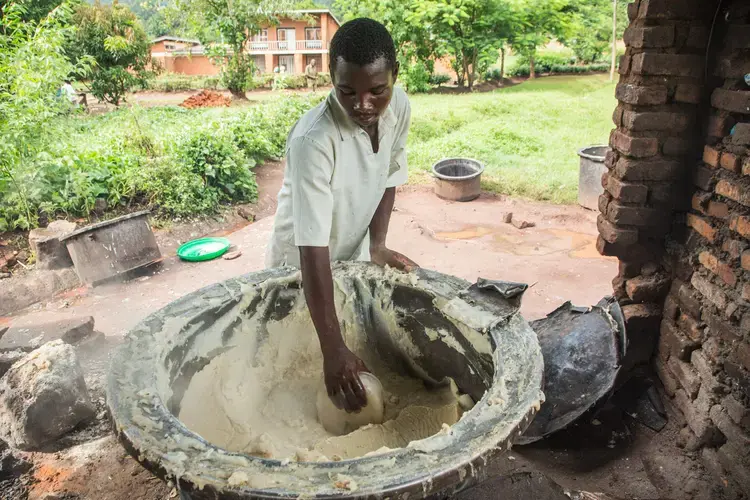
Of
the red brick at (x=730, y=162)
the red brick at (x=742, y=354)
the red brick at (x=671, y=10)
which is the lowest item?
the red brick at (x=742, y=354)

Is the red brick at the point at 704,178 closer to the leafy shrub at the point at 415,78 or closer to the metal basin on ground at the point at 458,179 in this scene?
the metal basin on ground at the point at 458,179

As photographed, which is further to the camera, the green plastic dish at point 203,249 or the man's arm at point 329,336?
the green plastic dish at point 203,249

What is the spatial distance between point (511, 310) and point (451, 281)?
0.27 meters

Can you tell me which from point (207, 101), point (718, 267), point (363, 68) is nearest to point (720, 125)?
point (718, 267)

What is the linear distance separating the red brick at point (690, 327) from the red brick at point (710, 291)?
15 cm

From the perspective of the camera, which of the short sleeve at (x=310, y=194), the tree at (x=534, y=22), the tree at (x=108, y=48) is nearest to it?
the short sleeve at (x=310, y=194)

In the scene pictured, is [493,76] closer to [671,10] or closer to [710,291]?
[671,10]

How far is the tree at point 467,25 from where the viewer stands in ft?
48.6

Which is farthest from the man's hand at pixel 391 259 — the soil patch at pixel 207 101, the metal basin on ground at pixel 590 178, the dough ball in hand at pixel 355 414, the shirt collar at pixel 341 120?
the soil patch at pixel 207 101

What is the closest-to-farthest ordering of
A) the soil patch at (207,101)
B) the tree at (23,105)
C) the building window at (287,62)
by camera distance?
the tree at (23,105), the soil patch at (207,101), the building window at (287,62)

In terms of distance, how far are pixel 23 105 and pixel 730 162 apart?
17.5 ft

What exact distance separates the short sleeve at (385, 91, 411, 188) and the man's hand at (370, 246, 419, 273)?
27cm

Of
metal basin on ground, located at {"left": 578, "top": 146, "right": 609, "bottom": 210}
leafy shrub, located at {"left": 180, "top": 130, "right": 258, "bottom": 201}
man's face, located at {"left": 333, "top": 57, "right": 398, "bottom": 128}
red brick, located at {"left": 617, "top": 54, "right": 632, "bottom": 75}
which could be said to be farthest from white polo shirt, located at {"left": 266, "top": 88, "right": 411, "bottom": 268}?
leafy shrub, located at {"left": 180, "top": 130, "right": 258, "bottom": 201}

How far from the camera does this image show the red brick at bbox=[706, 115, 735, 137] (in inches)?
79.1
